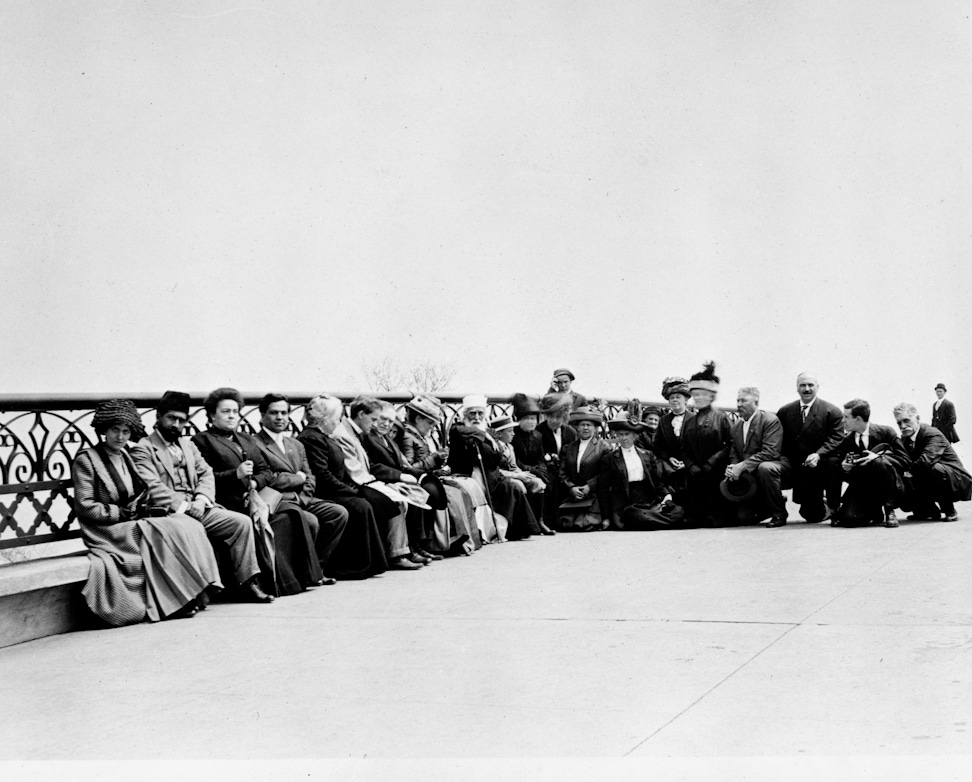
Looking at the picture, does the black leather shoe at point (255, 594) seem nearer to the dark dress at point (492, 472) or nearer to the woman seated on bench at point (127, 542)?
the woman seated on bench at point (127, 542)

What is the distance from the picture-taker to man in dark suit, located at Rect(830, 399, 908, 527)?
11.4 meters

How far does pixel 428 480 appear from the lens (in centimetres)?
1012

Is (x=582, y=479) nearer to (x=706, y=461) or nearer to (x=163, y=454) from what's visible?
(x=706, y=461)

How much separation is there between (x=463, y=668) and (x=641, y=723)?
50.1 inches

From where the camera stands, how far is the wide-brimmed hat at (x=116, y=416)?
725cm

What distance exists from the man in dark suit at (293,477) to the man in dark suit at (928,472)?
5.97 metres

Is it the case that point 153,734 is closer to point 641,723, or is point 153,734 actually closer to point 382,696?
point 382,696

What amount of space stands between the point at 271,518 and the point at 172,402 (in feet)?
3.53

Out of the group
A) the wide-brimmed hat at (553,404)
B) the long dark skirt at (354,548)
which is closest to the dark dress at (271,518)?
the long dark skirt at (354,548)

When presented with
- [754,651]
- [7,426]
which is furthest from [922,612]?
[7,426]

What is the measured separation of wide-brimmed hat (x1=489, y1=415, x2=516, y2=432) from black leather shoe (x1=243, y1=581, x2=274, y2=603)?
Answer: 469 cm

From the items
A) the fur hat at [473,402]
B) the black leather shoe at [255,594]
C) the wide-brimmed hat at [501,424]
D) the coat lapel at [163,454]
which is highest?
the coat lapel at [163,454]

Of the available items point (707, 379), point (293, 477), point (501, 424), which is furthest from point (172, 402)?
point (707, 379)

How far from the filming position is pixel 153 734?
4438 mm
